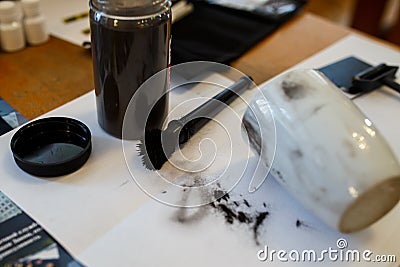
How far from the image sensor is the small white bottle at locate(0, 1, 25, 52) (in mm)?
687

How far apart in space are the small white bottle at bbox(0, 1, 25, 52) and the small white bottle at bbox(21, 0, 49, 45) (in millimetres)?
10

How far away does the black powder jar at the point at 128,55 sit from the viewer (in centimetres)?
48

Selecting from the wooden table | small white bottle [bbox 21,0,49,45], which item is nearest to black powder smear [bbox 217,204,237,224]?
the wooden table

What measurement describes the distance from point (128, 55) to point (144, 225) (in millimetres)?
175

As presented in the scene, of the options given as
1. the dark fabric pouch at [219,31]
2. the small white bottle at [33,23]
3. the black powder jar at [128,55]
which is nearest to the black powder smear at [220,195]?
the black powder jar at [128,55]

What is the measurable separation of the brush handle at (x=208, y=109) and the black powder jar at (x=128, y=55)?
0.03m

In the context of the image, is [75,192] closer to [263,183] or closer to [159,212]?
[159,212]

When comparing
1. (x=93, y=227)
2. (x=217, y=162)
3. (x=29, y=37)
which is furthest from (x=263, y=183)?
(x=29, y=37)

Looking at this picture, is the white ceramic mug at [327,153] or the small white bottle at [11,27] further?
the small white bottle at [11,27]

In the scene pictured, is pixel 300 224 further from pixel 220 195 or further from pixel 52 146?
pixel 52 146

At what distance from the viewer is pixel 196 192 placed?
1.63 feet

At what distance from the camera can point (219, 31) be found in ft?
2.56

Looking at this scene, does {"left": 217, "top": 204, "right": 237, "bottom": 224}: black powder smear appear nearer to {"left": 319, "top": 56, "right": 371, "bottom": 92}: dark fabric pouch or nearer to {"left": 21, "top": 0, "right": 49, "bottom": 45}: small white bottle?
{"left": 319, "top": 56, "right": 371, "bottom": 92}: dark fabric pouch

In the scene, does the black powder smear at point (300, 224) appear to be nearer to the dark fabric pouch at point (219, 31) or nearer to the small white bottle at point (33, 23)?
the dark fabric pouch at point (219, 31)
